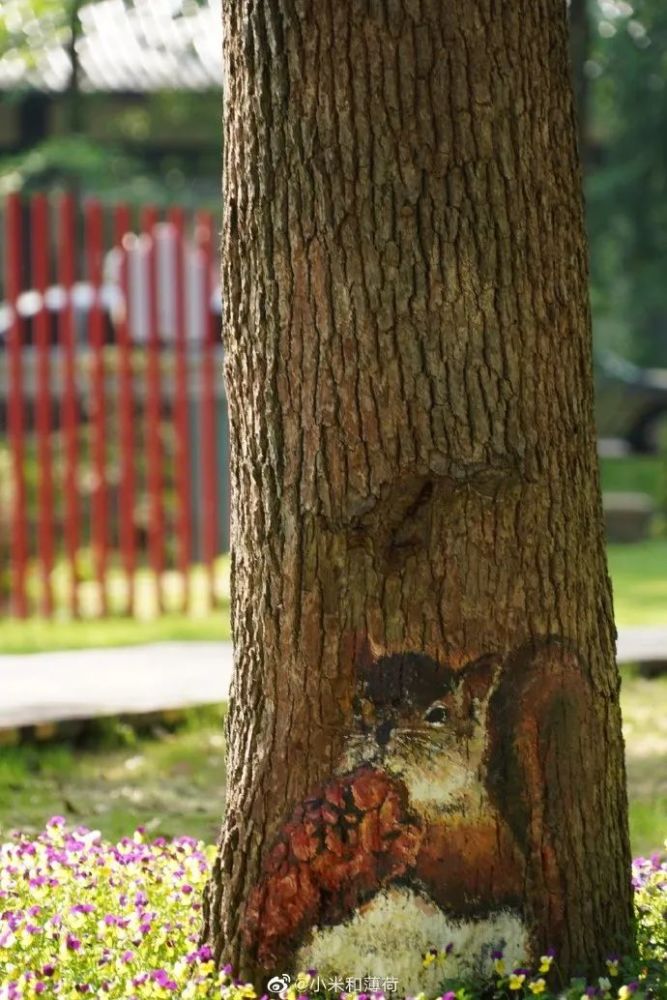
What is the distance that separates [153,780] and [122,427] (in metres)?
3.92

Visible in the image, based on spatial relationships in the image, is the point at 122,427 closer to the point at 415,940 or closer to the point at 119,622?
the point at 119,622

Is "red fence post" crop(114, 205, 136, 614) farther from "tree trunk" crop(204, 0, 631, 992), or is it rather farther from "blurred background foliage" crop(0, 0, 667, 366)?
"blurred background foliage" crop(0, 0, 667, 366)

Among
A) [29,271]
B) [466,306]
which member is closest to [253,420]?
[466,306]

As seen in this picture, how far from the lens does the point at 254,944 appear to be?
2.95 meters

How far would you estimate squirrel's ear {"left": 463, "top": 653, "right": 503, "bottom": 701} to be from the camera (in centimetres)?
285

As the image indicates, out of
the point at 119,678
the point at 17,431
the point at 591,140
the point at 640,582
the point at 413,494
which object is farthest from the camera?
the point at 591,140

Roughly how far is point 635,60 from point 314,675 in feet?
60.6

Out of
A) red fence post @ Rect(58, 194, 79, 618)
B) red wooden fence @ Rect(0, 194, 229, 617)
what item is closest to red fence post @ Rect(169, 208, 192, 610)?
red wooden fence @ Rect(0, 194, 229, 617)

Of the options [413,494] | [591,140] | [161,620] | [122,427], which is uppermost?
[591,140]

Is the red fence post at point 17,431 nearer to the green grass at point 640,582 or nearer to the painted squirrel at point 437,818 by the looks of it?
the green grass at point 640,582

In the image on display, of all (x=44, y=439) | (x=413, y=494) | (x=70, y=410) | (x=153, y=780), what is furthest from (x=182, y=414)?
(x=413, y=494)

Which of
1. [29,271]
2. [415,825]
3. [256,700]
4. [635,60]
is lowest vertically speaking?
[415,825]

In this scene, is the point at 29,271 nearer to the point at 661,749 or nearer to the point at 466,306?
the point at 661,749

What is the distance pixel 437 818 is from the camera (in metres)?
2.86
